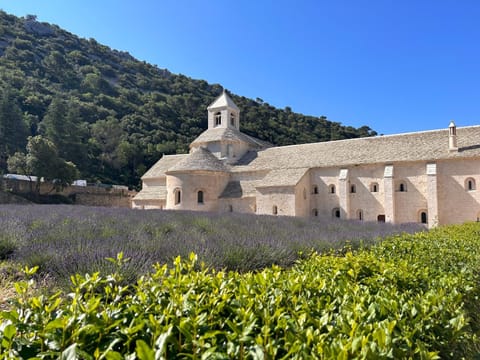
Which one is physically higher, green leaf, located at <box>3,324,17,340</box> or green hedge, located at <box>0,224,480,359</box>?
green leaf, located at <box>3,324,17,340</box>

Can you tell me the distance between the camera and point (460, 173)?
2197cm

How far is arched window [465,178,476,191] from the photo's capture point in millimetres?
21672

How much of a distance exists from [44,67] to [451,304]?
293 feet

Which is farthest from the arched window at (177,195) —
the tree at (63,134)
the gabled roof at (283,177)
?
the tree at (63,134)

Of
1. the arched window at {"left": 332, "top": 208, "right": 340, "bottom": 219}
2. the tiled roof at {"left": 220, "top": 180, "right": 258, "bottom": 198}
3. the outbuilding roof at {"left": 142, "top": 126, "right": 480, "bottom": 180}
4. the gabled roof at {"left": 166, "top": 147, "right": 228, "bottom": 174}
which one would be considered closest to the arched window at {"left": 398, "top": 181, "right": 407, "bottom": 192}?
the outbuilding roof at {"left": 142, "top": 126, "right": 480, "bottom": 180}

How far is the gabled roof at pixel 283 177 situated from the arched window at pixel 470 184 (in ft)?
35.8

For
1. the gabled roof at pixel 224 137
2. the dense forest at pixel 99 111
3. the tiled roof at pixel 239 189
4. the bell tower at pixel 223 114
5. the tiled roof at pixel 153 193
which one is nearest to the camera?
the tiled roof at pixel 239 189

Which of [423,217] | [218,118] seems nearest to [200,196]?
[218,118]

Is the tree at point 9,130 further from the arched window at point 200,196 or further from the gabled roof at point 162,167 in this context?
the arched window at point 200,196

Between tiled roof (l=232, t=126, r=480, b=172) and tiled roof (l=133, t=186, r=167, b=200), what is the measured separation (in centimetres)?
800

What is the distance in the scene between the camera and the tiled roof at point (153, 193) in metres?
32.3

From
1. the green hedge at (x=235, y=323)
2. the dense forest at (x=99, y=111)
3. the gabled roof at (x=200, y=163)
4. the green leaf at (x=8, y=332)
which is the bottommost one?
the green hedge at (x=235, y=323)

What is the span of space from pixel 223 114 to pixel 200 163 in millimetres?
8603

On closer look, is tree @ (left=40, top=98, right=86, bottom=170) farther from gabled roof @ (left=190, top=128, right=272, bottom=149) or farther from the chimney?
the chimney
